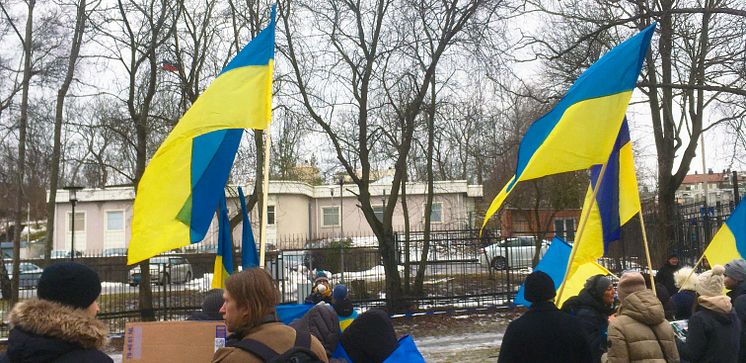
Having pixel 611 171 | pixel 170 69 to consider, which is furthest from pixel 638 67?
pixel 170 69

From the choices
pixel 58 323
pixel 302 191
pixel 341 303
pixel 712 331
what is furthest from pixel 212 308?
pixel 302 191

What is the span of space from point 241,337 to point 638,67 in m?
4.81

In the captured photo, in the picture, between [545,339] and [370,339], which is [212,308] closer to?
[370,339]

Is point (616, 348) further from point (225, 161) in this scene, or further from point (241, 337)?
point (225, 161)

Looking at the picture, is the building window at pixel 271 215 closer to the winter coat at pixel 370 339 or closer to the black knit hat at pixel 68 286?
the winter coat at pixel 370 339

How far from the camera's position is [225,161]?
5.96 meters

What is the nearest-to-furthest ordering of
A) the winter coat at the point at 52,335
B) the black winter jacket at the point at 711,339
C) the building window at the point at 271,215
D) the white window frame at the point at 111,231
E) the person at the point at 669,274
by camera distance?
the winter coat at the point at 52,335, the black winter jacket at the point at 711,339, the person at the point at 669,274, the building window at the point at 271,215, the white window frame at the point at 111,231

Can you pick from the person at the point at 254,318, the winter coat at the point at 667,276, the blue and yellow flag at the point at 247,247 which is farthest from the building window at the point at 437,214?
the person at the point at 254,318

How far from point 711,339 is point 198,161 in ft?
14.1

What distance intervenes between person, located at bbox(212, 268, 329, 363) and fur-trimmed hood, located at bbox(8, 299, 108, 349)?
527 millimetres

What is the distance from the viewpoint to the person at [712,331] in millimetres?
4918

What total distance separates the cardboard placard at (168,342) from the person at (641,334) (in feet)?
8.88

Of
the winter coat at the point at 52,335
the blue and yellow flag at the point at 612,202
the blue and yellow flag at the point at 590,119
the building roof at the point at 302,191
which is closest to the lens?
the winter coat at the point at 52,335

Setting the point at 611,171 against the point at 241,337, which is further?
the point at 611,171
